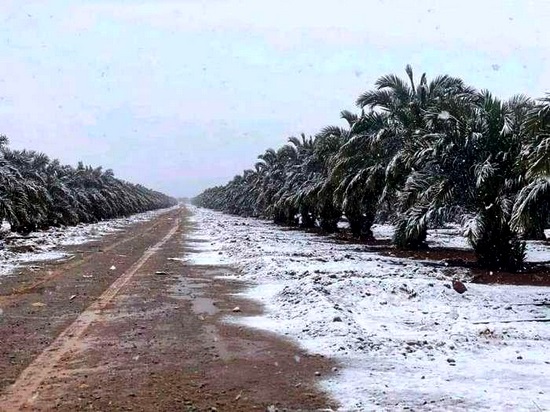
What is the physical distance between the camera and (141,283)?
45.3ft

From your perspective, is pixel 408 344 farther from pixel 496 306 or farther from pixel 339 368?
pixel 496 306

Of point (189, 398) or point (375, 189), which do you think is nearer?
point (189, 398)

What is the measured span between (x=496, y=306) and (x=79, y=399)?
706 centimetres

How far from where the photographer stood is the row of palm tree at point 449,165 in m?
12.6

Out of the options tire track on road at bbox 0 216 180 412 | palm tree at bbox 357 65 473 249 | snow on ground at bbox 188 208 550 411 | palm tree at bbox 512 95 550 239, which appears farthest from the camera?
palm tree at bbox 357 65 473 249

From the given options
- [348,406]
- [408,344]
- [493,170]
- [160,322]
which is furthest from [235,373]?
[493,170]

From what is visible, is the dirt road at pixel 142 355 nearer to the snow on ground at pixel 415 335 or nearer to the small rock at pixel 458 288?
the snow on ground at pixel 415 335

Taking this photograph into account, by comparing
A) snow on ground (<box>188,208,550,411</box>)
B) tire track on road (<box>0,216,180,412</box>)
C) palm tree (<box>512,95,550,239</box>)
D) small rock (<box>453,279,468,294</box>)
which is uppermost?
palm tree (<box>512,95,550,239</box>)

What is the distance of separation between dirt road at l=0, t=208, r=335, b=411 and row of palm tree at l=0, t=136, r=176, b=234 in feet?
45.5

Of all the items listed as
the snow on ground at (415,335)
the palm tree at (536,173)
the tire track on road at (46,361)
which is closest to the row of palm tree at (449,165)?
the palm tree at (536,173)

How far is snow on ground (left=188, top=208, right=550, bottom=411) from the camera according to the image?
18.4 feet

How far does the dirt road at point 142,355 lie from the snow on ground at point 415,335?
500 millimetres

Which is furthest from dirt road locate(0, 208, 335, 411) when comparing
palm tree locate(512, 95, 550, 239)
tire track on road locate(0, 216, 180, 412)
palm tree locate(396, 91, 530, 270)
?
palm tree locate(396, 91, 530, 270)

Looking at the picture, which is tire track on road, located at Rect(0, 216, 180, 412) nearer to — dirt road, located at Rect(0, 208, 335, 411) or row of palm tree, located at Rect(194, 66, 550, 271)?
dirt road, located at Rect(0, 208, 335, 411)
